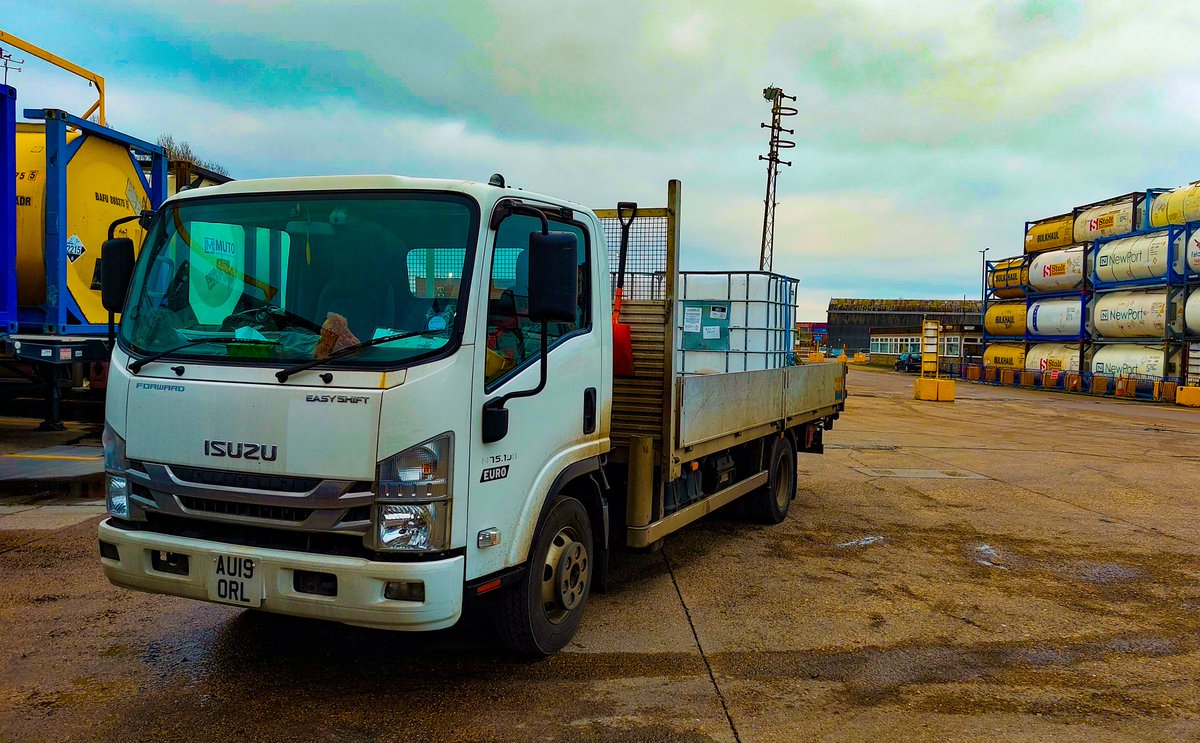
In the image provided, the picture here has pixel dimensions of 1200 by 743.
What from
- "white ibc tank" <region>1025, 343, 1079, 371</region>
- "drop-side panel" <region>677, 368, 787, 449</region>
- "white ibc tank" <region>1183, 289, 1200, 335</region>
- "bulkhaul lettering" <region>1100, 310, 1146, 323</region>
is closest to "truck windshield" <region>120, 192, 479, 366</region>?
"drop-side panel" <region>677, 368, 787, 449</region>

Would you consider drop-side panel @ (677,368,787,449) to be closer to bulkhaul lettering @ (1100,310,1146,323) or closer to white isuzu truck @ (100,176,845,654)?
white isuzu truck @ (100,176,845,654)

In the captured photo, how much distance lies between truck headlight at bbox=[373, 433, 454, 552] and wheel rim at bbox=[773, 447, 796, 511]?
5.02 meters

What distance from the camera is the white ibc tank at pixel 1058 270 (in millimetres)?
35188

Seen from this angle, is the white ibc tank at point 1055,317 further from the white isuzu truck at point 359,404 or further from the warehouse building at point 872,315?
the warehouse building at point 872,315

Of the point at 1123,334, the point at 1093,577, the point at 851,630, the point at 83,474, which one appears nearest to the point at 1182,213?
the point at 1123,334

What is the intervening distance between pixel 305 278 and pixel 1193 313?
32.1 meters

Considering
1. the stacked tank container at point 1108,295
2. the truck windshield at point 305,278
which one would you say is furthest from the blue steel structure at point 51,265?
the stacked tank container at point 1108,295

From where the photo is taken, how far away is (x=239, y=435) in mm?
3568

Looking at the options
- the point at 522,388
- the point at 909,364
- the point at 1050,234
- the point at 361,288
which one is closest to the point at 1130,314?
the point at 1050,234

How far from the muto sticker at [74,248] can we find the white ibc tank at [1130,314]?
32.1 meters

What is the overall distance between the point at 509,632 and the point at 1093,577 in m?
4.80

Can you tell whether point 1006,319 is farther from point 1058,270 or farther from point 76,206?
point 76,206

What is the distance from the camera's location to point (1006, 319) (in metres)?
40.4

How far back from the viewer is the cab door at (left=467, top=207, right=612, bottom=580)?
3785 mm
